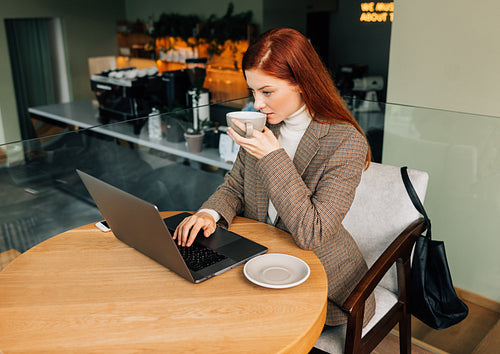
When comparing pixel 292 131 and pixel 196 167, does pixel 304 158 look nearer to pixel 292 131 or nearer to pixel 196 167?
pixel 292 131

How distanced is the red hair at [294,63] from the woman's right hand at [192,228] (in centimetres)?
45

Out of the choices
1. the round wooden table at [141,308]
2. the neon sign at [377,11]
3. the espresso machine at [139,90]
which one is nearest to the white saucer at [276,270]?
the round wooden table at [141,308]

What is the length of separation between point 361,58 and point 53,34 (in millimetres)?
5408

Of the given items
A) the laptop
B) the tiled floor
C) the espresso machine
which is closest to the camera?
the laptop

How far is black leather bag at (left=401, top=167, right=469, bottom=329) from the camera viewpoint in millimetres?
1432

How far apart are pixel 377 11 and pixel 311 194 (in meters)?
4.15

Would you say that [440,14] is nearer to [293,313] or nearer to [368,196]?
[368,196]

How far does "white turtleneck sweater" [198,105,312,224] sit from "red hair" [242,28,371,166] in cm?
5

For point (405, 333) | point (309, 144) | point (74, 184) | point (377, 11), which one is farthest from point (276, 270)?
point (377, 11)

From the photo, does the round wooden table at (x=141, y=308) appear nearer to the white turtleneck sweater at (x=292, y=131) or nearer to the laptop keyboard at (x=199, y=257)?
the laptop keyboard at (x=199, y=257)

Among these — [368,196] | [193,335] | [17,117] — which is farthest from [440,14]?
[17,117]

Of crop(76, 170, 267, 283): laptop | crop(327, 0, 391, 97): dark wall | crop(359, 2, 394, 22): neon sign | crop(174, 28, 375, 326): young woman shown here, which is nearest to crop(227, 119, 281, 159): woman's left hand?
crop(174, 28, 375, 326): young woman

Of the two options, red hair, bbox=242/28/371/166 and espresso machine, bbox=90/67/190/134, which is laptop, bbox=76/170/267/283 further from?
espresso machine, bbox=90/67/190/134

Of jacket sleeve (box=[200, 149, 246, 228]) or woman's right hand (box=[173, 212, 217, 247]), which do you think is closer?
woman's right hand (box=[173, 212, 217, 247])
